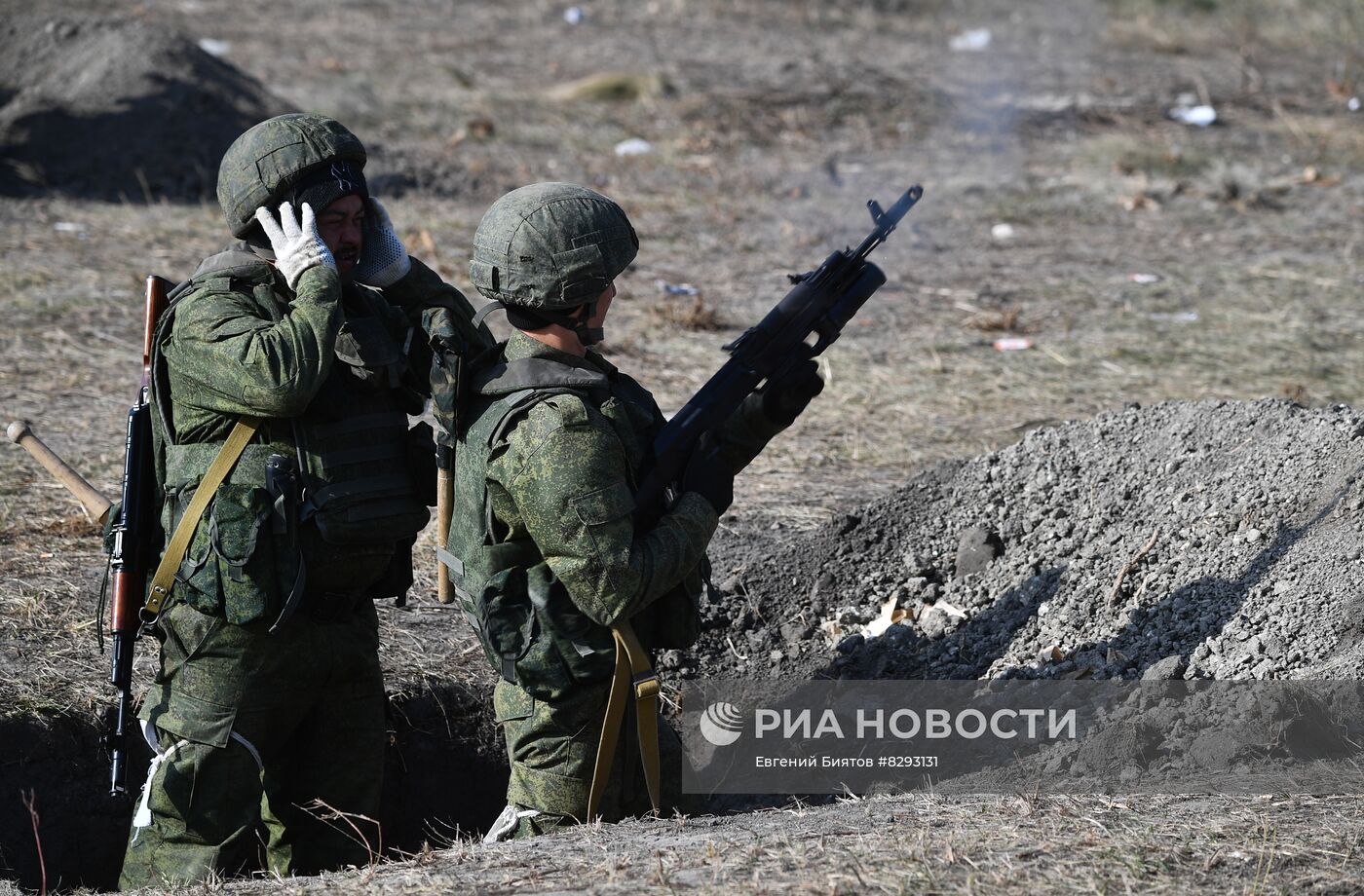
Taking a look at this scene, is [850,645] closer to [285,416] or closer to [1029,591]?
[1029,591]

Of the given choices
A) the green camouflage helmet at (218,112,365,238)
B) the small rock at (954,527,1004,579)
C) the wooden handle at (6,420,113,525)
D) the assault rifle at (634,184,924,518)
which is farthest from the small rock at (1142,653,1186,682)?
the wooden handle at (6,420,113,525)

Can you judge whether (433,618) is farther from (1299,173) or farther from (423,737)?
(1299,173)

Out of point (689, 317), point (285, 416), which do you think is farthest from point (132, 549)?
point (689, 317)

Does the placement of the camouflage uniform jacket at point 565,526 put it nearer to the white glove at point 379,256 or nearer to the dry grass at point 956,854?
the dry grass at point 956,854

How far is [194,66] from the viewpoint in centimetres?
1145

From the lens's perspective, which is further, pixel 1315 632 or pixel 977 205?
pixel 977 205

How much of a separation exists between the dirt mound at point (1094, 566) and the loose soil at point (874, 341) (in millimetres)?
14

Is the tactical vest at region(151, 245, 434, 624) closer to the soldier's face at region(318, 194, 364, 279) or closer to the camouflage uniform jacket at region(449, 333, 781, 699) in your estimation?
the soldier's face at region(318, 194, 364, 279)

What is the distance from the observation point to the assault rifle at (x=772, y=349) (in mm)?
3156

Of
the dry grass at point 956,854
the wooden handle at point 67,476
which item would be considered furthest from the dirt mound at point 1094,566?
the wooden handle at point 67,476

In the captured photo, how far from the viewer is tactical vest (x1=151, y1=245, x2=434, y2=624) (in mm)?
3236

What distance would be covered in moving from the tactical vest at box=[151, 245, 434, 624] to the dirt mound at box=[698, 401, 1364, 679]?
1.56 m

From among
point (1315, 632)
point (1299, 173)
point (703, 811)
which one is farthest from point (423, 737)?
point (1299, 173)

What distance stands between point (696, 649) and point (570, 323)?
1952 mm
